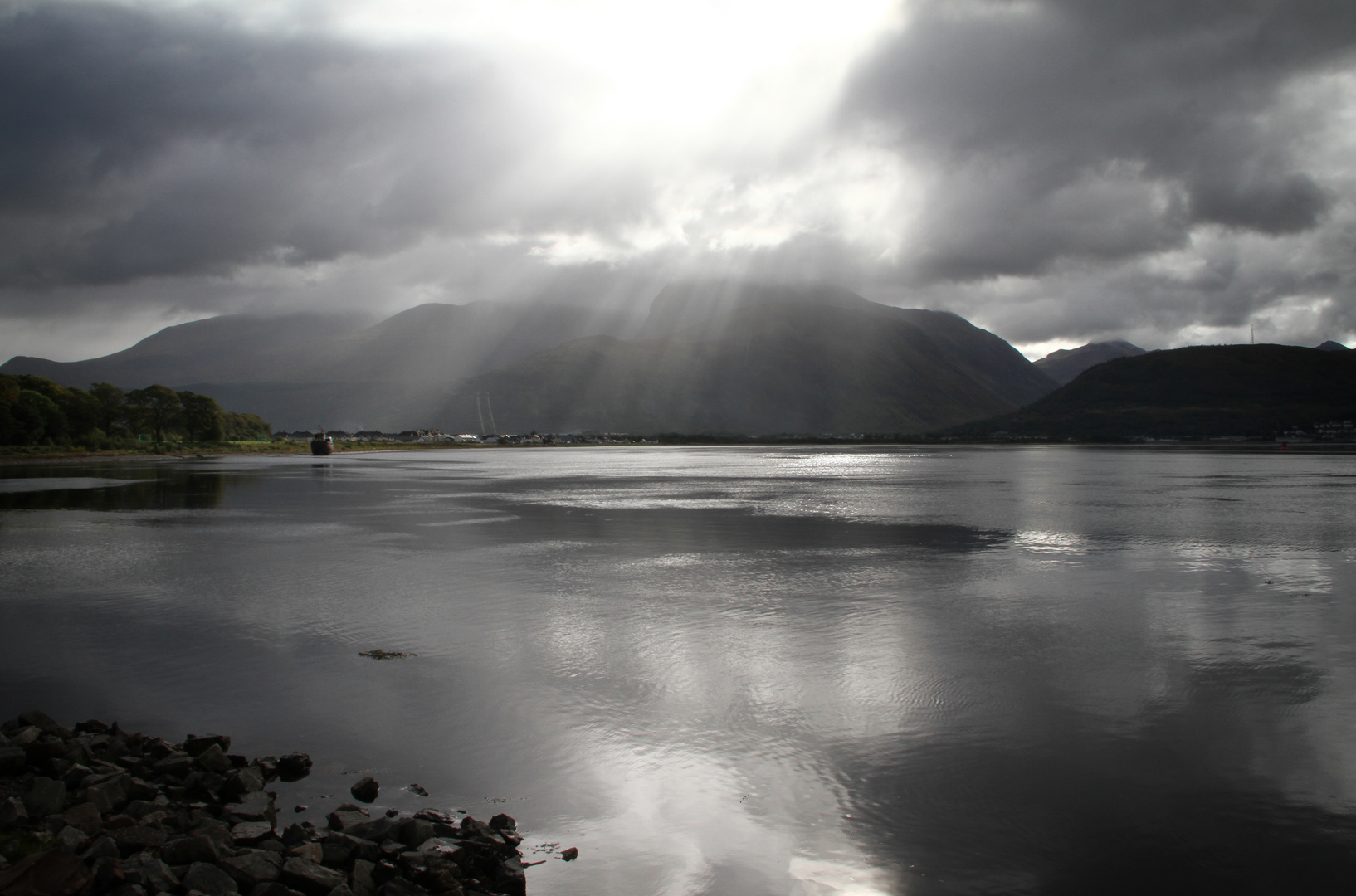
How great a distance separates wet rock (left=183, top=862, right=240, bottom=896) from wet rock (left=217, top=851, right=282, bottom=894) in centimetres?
8

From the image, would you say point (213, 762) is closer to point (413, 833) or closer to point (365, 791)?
point (365, 791)

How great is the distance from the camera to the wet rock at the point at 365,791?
976 centimetres

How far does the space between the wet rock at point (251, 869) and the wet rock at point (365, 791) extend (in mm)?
1976

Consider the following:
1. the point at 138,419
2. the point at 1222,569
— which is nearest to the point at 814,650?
the point at 1222,569

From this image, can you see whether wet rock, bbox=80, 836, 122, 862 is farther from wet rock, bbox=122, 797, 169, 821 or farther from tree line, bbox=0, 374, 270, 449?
tree line, bbox=0, 374, 270, 449

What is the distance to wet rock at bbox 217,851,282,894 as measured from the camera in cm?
752

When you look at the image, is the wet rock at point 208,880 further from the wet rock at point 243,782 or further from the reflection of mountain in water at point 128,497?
the reflection of mountain in water at point 128,497

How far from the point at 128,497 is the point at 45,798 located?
2178 inches

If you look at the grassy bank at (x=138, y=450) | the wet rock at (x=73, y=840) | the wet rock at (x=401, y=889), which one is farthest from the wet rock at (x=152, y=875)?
the grassy bank at (x=138, y=450)

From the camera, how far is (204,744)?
10711 millimetres

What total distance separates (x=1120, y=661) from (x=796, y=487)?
51319 millimetres

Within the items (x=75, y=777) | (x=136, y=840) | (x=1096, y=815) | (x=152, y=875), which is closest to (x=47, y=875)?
(x=152, y=875)

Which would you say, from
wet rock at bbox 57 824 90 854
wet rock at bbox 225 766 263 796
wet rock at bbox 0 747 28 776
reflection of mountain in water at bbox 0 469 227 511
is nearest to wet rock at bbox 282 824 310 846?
wet rock at bbox 225 766 263 796

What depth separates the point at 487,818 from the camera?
9.33 m
